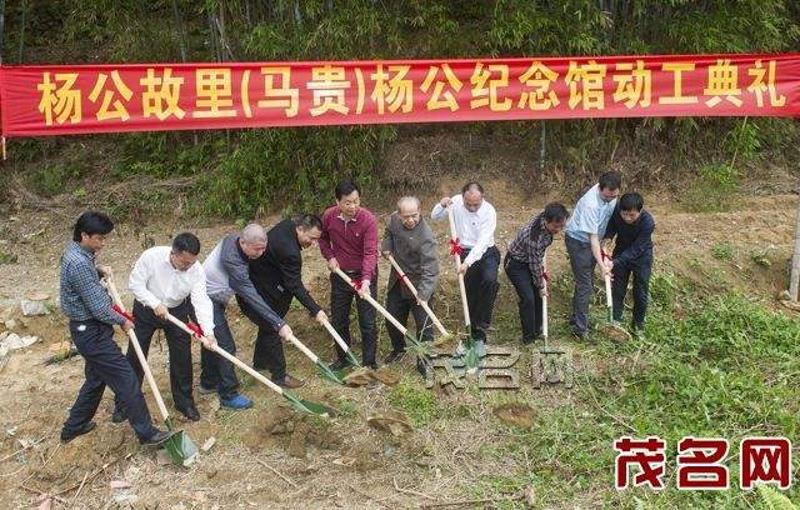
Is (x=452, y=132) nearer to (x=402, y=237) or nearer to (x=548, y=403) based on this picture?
(x=402, y=237)

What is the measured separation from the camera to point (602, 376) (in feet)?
18.1

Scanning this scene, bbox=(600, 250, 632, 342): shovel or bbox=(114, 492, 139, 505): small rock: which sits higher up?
bbox=(600, 250, 632, 342): shovel

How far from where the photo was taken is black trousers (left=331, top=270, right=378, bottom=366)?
18.9 ft

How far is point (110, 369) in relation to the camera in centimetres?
474

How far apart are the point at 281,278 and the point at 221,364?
A: 30.9 inches

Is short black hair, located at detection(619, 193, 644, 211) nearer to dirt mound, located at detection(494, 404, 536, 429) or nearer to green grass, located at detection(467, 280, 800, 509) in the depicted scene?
green grass, located at detection(467, 280, 800, 509)

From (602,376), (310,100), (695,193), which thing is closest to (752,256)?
(695,193)

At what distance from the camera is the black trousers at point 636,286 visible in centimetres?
587

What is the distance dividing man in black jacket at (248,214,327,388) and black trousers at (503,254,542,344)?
164cm

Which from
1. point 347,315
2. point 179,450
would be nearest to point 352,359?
point 347,315

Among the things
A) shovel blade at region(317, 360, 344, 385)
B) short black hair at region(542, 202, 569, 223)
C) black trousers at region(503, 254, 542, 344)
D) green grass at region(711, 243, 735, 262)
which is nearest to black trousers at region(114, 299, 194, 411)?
shovel blade at region(317, 360, 344, 385)

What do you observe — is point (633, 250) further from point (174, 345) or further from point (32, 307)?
point (32, 307)

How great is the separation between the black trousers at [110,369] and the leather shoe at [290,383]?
1.14 metres

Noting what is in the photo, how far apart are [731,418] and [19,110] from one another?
621 centimetres
